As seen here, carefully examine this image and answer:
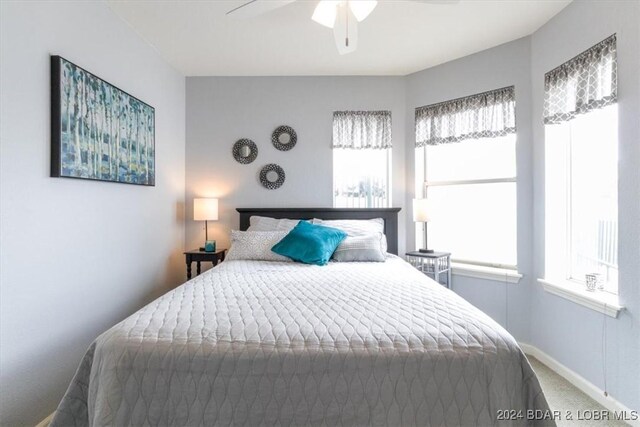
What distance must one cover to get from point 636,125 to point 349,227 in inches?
84.0

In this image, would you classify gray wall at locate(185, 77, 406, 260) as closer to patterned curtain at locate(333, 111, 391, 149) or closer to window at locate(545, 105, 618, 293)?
patterned curtain at locate(333, 111, 391, 149)

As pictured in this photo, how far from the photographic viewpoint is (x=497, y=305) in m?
3.08

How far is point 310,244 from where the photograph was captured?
279 centimetres

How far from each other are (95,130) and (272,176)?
178 centimetres

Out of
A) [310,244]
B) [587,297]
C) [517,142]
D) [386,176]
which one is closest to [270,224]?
[310,244]

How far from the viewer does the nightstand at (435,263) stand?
3178mm

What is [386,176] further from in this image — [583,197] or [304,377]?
[304,377]

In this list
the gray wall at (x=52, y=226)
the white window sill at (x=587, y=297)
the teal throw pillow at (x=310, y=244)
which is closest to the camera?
the gray wall at (x=52, y=226)

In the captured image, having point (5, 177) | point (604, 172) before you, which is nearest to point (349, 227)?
point (604, 172)

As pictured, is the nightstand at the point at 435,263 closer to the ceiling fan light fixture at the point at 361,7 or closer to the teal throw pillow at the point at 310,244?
the teal throw pillow at the point at 310,244

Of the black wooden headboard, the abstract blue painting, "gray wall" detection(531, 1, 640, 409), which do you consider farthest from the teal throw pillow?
"gray wall" detection(531, 1, 640, 409)

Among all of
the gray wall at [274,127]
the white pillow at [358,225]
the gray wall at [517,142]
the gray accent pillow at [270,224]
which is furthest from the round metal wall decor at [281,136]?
the gray wall at [517,142]

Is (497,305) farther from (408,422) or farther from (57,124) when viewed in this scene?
(57,124)

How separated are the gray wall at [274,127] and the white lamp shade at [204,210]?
0.94 feet
